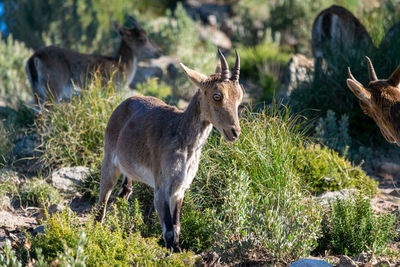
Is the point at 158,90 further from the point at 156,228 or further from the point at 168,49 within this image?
the point at 156,228

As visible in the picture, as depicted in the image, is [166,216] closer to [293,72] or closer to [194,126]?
[194,126]

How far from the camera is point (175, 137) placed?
→ 5.33 m

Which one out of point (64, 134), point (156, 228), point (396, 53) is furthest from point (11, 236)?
point (396, 53)

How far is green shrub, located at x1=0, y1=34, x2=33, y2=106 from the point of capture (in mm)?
12670

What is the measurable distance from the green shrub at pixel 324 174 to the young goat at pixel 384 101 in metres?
1.92

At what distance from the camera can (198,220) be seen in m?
5.79

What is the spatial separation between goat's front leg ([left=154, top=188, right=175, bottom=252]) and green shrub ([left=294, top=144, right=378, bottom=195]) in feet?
7.54

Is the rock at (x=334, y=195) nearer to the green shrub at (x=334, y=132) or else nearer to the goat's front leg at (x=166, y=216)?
the green shrub at (x=334, y=132)

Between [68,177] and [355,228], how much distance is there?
13.4 feet

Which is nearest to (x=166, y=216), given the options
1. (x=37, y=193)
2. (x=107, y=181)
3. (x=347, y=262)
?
(x=107, y=181)

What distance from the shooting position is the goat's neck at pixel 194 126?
5.29 metres

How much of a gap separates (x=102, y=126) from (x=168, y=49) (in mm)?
8104

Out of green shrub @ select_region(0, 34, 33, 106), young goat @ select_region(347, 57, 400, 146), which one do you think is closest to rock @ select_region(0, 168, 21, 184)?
green shrub @ select_region(0, 34, 33, 106)

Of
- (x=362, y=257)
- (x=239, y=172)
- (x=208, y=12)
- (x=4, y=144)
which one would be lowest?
(x=208, y=12)
